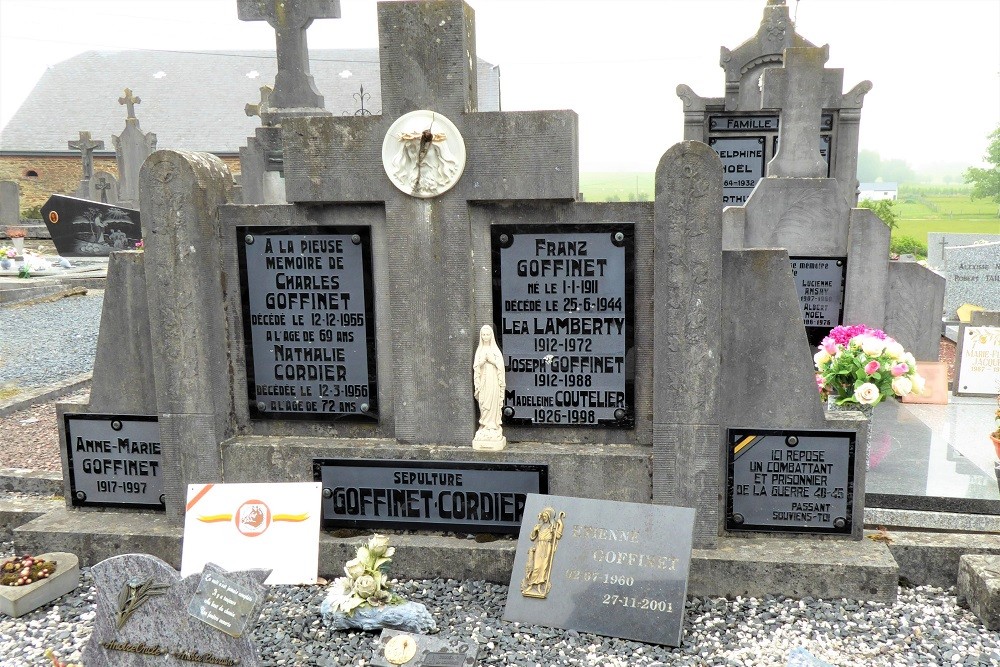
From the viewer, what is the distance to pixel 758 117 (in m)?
12.0

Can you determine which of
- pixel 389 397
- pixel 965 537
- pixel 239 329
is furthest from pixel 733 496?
pixel 239 329

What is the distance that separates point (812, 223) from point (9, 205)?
95.8ft

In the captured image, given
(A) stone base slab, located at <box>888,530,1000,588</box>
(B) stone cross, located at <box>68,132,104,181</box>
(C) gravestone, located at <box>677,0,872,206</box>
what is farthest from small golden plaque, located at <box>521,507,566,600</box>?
(B) stone cross, located at <box>68,132,104,181</box>

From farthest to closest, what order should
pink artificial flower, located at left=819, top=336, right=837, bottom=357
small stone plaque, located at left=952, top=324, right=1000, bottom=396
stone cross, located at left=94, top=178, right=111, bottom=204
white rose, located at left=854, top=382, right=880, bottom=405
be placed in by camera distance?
stone cross, located at left=94, top=178, right=111, bottom=204
small stone plaque, located at left=952, top=324, right=1000, bottom=396
pink artificial flower, located at left=819, top=336, right=837, bottom=357
white rose, located at left=854, top=382, right=880, bottom=405

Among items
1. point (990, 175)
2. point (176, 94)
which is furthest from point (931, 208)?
point (176, 94)

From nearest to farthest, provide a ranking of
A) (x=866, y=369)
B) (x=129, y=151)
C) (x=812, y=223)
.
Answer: (x=866, y=369) → (x=812, y=223) → (x=129, y=151)

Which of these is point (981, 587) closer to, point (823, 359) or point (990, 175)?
point (823, 359)

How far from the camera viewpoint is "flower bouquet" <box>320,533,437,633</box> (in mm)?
4254

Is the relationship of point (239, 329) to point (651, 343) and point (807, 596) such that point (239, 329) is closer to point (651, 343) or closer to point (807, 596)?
point (651, 343)

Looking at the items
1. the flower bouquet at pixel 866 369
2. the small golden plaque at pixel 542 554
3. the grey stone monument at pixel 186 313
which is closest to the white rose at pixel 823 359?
the flower bouquet at pixel 866 369

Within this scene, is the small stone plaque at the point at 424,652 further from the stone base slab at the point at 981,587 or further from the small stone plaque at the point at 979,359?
the small stone plaque at the point at 979,359

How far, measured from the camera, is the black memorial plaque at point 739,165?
1231 centimetres

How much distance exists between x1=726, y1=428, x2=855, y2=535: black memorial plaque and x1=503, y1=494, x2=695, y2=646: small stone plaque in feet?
A: 2.41

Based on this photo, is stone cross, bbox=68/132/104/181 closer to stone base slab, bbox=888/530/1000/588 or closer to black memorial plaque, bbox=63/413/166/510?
black memorial plaque, bbox=63/413/166/510
